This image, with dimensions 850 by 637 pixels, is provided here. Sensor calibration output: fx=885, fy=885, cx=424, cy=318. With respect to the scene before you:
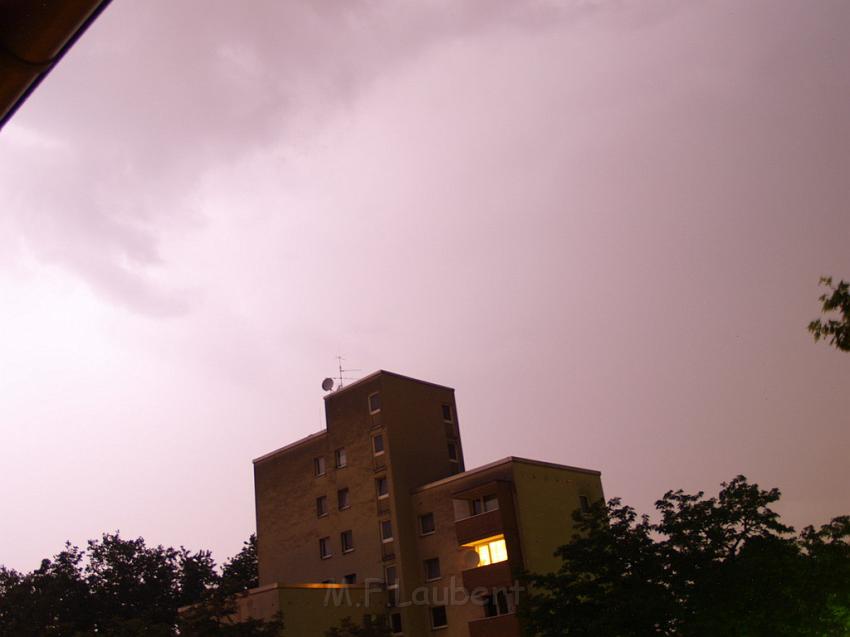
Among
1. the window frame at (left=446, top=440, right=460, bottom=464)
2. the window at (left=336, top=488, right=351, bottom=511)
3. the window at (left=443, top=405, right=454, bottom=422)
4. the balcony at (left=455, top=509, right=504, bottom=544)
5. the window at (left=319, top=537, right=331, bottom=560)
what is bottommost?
the balcony at (left=455, top=509, right=504, bottom=544)

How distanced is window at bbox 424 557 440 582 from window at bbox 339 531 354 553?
516cm

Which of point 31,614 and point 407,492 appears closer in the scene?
point 407,492

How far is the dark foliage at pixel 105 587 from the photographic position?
69250mm

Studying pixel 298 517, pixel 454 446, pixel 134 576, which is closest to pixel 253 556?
pixel 134 576

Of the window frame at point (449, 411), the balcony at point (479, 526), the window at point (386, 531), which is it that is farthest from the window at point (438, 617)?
the window frame at point (449, 411)

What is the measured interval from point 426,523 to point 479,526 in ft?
17.0

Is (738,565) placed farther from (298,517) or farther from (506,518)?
(298,517)

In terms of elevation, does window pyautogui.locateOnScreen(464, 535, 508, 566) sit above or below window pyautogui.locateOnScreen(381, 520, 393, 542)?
below

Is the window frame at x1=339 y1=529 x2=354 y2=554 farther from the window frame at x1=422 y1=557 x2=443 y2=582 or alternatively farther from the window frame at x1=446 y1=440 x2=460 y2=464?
the window frame at x1=446 y1=440 x2=460 y2=464

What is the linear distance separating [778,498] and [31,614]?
194ft

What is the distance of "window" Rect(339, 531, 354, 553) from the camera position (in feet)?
172

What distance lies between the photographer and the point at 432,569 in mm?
49344

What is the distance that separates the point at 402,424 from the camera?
53.6 meters

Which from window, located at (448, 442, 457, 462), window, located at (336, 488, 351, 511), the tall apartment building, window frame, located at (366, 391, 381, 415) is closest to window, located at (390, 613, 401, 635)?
the tall apartment building
